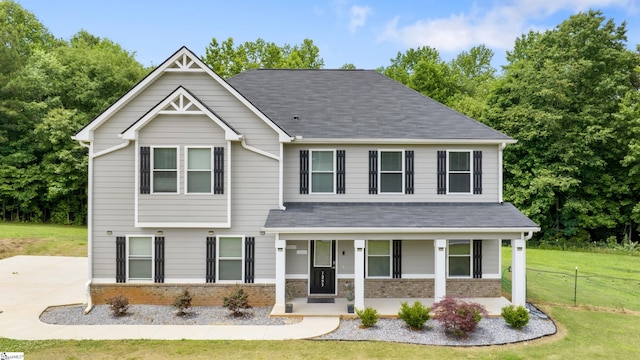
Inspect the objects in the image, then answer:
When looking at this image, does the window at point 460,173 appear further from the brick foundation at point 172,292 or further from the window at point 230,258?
the window at point 230,258

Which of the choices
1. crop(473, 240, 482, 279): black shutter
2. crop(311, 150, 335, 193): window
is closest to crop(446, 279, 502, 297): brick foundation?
crop(473, 240, 482, 279): black shutter

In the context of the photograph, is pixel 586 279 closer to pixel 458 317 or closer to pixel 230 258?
pixel 458 317

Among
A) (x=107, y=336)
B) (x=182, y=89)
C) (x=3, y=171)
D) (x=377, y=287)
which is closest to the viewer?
(x=107, y=336)

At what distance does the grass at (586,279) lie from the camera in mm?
12906

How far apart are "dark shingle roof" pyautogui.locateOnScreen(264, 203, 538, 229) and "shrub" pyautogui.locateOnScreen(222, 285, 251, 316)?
243 cm

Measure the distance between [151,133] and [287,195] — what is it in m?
5.18

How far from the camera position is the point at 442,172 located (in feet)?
44.2

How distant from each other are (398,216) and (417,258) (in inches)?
82.8

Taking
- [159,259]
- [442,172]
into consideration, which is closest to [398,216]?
[442,172]

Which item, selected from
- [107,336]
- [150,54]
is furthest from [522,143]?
[150,54]

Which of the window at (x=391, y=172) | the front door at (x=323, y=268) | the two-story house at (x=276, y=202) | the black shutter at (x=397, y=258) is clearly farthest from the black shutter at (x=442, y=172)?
the front door at (x=323, y=268)

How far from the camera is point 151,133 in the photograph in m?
11.9

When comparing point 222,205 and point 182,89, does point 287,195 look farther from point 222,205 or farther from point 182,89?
A: point 182,89

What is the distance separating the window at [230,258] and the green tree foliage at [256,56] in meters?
26.3
